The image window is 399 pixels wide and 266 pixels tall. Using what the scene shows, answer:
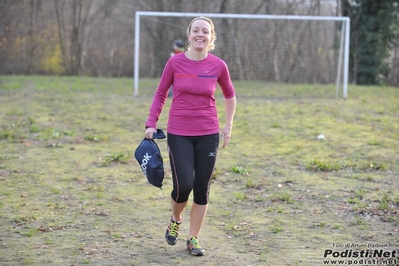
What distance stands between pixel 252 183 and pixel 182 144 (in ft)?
9.72

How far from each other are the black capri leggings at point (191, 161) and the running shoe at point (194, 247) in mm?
377

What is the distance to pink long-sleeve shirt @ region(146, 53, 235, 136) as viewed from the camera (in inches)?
198

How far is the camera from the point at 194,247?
5.20 m

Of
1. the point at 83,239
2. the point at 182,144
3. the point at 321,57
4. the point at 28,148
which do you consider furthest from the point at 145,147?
the point at 321,57

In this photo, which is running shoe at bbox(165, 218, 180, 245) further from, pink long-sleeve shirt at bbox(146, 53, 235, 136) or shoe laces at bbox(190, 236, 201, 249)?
pink long-sleeve shirt at bbox(146, 53, 235, 136)

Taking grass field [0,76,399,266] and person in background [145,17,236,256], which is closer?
person in background [145,17,236,256]

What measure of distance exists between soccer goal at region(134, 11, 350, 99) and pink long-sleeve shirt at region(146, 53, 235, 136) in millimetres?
15491

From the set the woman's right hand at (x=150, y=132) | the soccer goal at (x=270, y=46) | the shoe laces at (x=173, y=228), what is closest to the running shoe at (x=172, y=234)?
the shoe laces at (x=173, y=228)

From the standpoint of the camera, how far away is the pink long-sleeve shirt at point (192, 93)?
5.04 m

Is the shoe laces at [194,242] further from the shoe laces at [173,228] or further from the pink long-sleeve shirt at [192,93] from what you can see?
the pink long-sleeve shirt at [192,93]

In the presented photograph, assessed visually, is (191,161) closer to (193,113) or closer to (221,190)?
(193,113)

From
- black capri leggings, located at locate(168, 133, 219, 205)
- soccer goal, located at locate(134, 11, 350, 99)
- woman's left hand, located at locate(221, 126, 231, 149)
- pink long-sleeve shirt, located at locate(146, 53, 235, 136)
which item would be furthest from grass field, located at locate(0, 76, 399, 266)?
soccer goal, located at locate(134, 11, 350, 99)

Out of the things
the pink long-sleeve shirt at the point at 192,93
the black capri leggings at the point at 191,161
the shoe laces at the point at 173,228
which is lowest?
the shoe laces at the point at 173,228

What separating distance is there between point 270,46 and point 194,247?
17.0 metres
